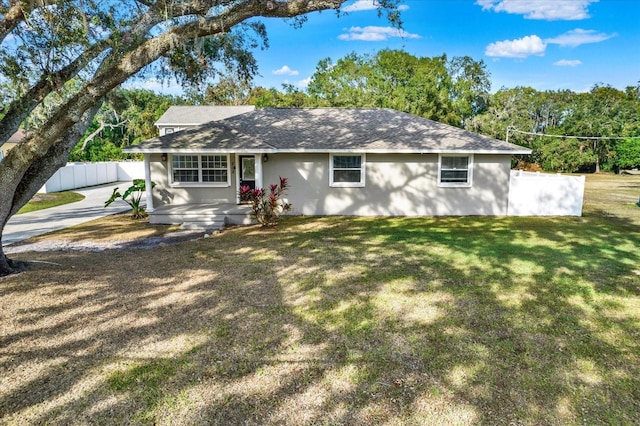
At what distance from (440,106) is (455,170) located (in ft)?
66.1

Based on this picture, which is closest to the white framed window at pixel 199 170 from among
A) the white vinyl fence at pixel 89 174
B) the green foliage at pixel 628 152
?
the white vinyl fence at pixel 89 174

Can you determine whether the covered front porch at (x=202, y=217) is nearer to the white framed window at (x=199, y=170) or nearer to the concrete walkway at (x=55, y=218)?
the white framed window at (x=199, y=170)

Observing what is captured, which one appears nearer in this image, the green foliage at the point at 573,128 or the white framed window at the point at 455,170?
the white framed window at the point at 455,170

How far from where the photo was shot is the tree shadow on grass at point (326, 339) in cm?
343

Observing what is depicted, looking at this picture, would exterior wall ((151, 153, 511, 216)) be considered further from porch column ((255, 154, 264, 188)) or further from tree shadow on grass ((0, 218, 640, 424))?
tree shadow on grass ((0, 218, 640, 424))

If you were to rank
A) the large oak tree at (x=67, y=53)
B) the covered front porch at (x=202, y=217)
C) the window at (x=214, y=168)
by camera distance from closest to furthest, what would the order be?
the large oak tree at (x=67, y=53), the covered front porch at (x=202, y=217), the window at (x=214, y=168)

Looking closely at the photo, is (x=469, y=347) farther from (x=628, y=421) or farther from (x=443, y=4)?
(x=443, y=4)

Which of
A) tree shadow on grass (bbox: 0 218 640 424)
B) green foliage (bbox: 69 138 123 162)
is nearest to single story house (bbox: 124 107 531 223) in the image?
tree shadow on grass (bbox: 0 218 640 424)

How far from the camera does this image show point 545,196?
1392 centimetres

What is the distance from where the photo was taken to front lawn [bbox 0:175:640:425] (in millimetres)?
3426

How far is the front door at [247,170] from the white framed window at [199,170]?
542mm

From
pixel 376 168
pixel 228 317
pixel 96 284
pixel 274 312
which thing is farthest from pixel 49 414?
pixel 376 168

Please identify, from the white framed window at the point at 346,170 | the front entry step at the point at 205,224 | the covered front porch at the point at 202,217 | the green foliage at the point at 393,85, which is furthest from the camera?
the green foliage at the point at 393,85

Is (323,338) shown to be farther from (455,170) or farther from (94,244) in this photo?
(455,170)
